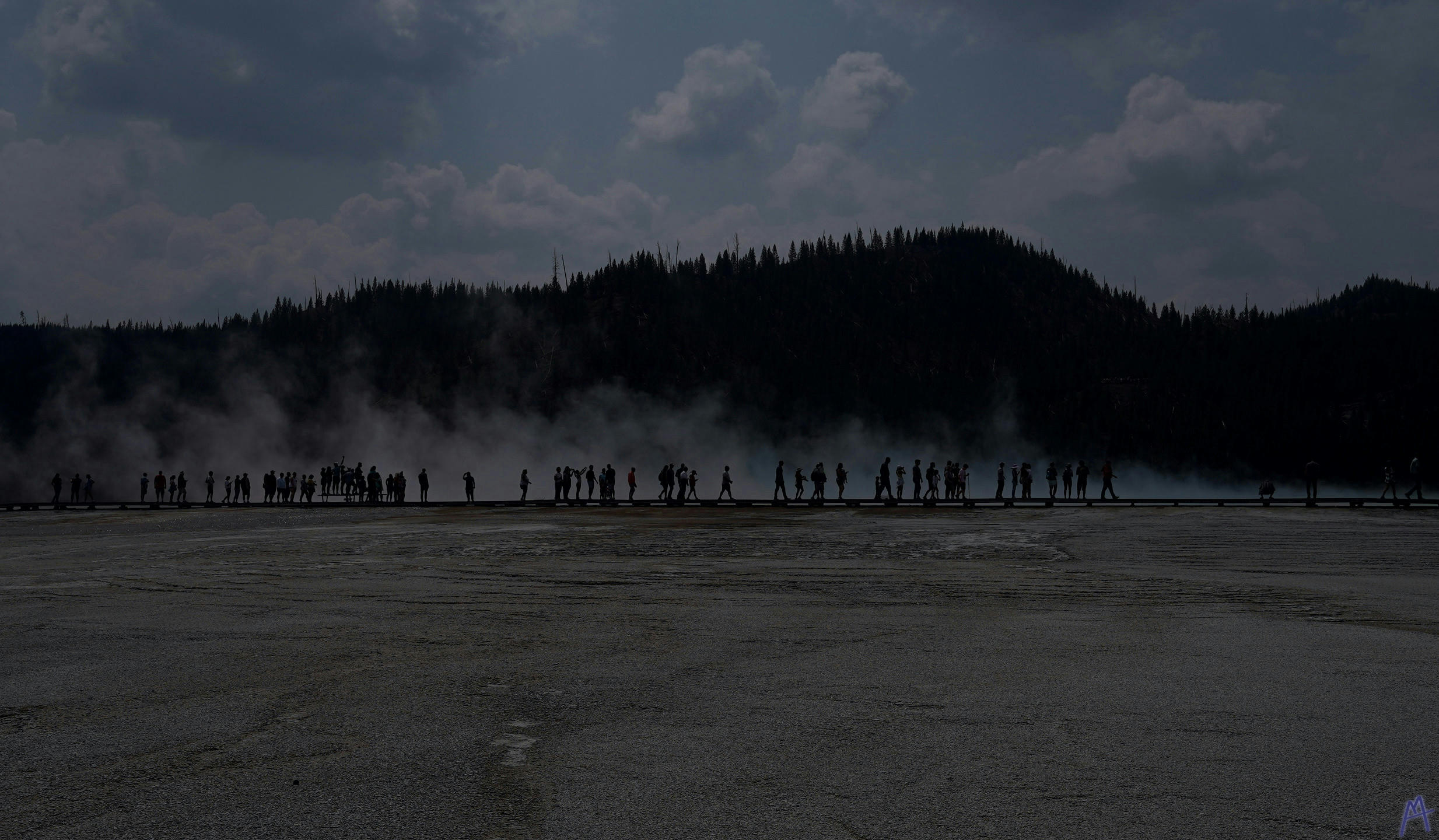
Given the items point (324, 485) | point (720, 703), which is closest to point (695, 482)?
point (324, 485)

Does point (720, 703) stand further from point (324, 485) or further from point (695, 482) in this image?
point (324, 485)

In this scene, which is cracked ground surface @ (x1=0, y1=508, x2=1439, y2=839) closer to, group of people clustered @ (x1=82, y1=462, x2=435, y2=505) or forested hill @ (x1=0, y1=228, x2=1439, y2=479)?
group of people clustered @ (x1=82, y1=462, x2=435, y2=505)

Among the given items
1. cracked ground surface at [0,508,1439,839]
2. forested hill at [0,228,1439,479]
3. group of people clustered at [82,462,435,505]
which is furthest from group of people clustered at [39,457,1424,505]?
forested hill at [0,228,1439,479]

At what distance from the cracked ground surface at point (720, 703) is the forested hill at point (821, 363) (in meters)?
117

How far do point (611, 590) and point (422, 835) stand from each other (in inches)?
328

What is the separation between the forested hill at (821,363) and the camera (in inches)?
4673

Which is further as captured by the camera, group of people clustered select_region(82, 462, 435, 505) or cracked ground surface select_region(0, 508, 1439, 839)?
group of people clustered select_region(82, 462, 435, 505)

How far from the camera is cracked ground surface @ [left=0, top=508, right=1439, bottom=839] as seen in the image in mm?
4391

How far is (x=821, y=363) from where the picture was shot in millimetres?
146250

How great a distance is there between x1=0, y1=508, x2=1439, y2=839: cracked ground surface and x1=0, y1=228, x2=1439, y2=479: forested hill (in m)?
117

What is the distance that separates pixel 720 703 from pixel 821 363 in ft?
463

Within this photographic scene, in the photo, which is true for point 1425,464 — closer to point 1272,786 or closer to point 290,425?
point 1272,786

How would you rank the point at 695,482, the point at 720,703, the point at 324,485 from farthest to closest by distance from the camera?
the point at 324,485 → the point at 695,482 → the point at 720,703

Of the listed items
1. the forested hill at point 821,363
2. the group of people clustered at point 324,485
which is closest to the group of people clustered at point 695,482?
the group of people clustered at point 324,485
